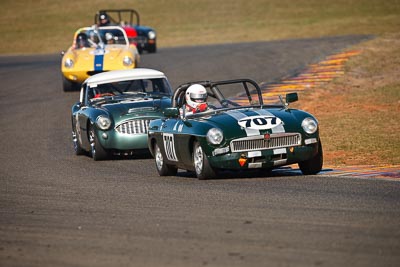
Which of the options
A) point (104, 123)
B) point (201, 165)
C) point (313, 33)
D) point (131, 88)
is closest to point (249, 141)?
point (201, 165)

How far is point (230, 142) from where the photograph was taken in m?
11.0

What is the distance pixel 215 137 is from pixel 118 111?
403 cm

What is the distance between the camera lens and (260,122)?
1105 cm

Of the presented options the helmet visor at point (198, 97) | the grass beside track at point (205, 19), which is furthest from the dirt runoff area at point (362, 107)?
the grass beside track at point (205, 19)

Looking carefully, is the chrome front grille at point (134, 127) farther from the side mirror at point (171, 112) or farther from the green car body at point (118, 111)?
the side mirror at point (171, 112)

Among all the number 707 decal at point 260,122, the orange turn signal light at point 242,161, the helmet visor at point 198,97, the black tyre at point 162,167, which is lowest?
the black tyre at point 162,167

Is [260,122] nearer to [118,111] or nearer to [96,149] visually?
[118,111]

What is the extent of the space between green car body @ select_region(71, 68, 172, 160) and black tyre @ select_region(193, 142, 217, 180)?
3.15 metres

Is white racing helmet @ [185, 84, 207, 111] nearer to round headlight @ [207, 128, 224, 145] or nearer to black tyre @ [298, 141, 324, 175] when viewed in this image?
round headlight @ [207, 128, 224, 145]

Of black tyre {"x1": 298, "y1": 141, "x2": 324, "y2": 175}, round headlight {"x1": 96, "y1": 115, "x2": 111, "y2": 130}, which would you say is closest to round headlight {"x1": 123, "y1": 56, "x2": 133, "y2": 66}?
round headlight {"x1": 96, "y1": 115, "x2": 111, "y2": 130}

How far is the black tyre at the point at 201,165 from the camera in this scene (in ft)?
36.4

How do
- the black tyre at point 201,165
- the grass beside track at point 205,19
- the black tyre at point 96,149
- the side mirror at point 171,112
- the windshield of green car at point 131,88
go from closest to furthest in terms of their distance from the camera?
the black tyre at point 201,165, the side mirror at point 171,112, the black tyre at point 96,149, the windshield of green car at point 131,88, the grass beside track at point 205,19

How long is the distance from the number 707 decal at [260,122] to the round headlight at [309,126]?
26 centimetres

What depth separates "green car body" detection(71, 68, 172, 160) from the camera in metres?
14.6
